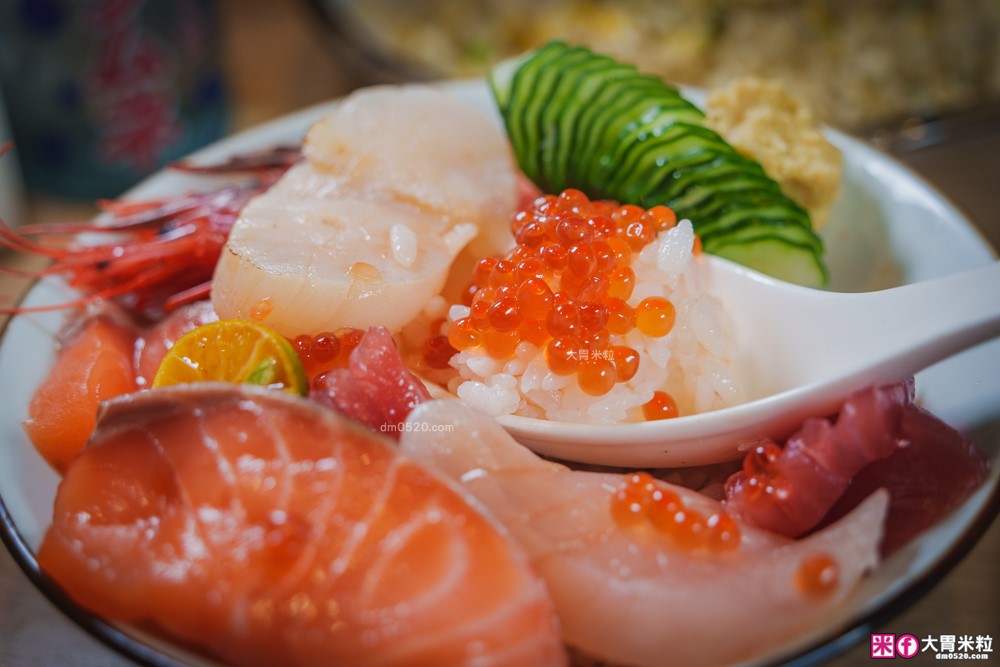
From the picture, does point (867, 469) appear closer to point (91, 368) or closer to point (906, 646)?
point (906, 646)

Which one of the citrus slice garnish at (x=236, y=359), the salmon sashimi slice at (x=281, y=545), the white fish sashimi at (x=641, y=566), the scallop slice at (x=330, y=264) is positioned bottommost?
the white fish sashimi at (x=641, y=566)

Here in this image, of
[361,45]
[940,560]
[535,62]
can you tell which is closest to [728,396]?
[940,560]

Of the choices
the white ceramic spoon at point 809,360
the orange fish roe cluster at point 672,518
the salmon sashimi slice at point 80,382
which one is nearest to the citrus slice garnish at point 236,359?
the salmon sashimi slice at point 80,382

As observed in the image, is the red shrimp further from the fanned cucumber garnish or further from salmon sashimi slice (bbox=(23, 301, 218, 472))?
the fanned cucumber garnish

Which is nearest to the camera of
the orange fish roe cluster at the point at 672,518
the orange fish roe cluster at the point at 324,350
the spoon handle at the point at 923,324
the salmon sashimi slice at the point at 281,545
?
the salmon sashimi slice at the point at 281,545

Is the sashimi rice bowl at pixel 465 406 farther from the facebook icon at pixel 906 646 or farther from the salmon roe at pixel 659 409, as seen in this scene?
the facebook icon at pixel 906 646

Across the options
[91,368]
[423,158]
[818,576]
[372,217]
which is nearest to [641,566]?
[818,576]
